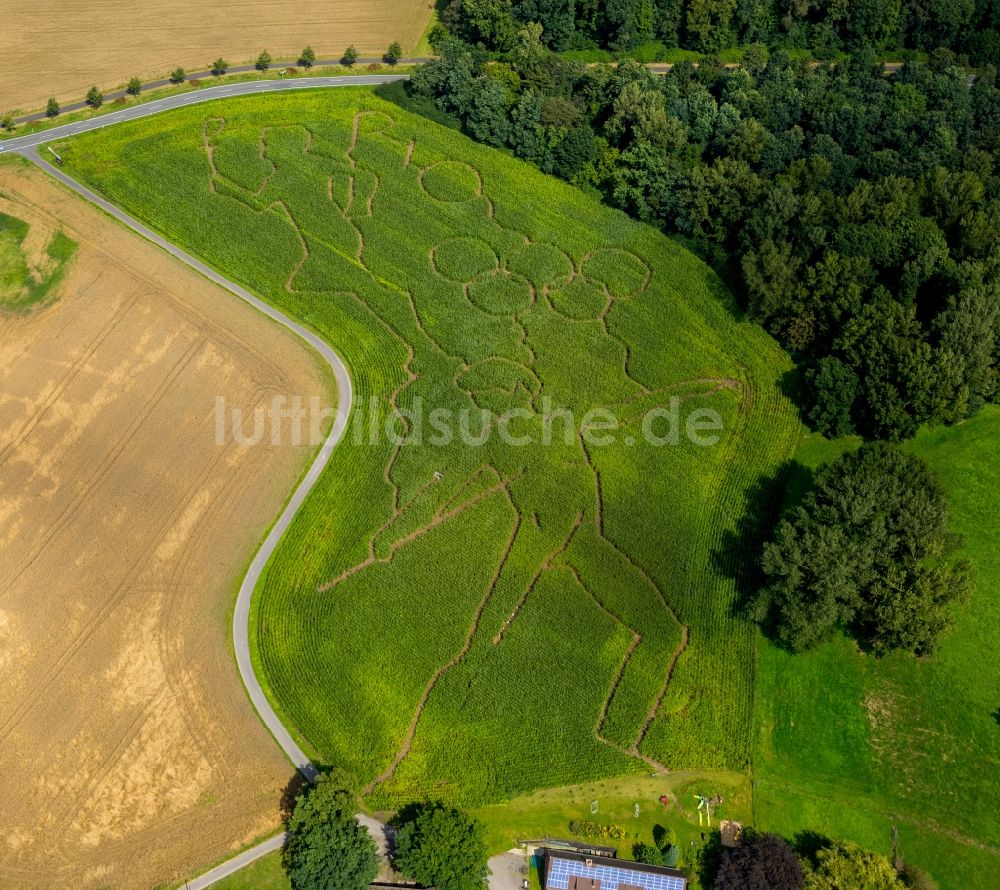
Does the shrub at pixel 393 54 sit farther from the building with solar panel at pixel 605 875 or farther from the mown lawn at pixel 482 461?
the building with solar panel at pixel 605 875

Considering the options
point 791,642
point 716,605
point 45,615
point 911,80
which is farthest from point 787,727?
point 911,80

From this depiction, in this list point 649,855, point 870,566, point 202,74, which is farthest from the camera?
point 202,74

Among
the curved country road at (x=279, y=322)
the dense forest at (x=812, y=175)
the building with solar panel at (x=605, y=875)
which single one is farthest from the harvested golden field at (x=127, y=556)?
the dense forest at (x=812, y=175)

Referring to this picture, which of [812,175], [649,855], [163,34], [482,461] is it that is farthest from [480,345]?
[163,34]

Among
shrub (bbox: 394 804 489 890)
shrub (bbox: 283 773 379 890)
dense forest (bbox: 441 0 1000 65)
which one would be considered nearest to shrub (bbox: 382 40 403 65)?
dense forest (bbox: 441 0 1000 65)

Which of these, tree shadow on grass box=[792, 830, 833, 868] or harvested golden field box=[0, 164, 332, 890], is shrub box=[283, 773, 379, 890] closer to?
harvested golden field box=[0, 164, 332, 890]

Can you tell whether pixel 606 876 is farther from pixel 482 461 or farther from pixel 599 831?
pixel 482 461
